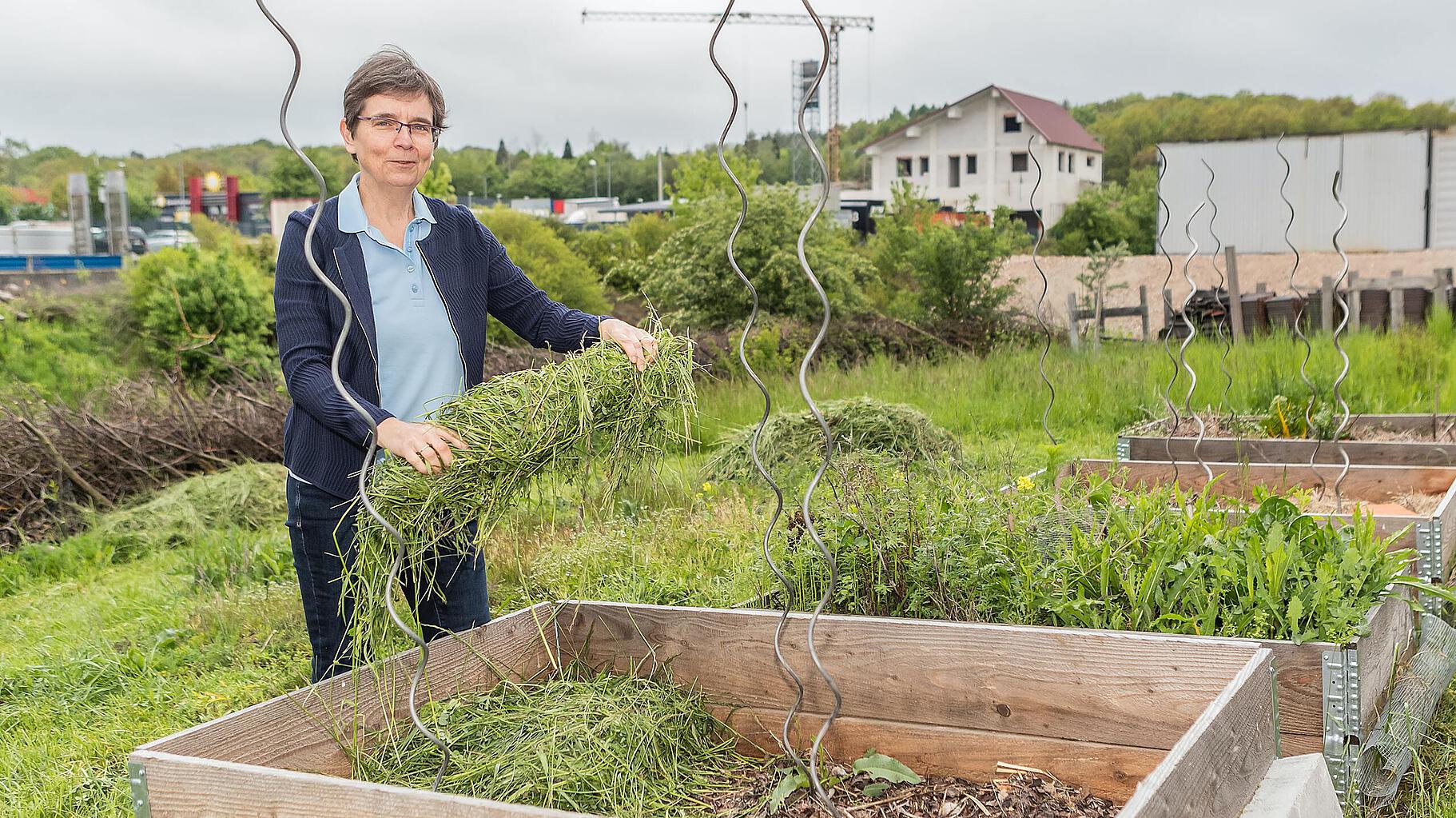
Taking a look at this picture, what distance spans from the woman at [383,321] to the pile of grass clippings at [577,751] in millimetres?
282

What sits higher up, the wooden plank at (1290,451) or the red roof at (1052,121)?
the red roof at (1052,121)

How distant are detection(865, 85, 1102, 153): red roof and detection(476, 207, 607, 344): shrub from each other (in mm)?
33635

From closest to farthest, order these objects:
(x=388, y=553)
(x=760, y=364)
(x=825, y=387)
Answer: (x=388, y=553) → (x=825, y=387) → (x=760, y=364)

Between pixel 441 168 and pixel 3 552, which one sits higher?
pixel 441 168

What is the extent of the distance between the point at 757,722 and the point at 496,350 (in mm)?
7413

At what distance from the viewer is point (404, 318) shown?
2580 millimetres

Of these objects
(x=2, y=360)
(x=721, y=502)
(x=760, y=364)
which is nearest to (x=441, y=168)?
(x=2, y=360)

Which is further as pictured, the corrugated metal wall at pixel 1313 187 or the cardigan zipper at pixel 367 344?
the corrugated metal wall at pixel 1313 187

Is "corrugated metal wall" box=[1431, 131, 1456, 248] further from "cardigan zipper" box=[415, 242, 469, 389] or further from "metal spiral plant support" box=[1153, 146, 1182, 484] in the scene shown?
"cardigan zipper" box=[415, 242, 469, 389]

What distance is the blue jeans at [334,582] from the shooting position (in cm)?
263

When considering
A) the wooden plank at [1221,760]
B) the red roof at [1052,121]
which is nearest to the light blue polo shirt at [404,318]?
the wooden plank at [1221,760]

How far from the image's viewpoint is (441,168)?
26859 millimetres

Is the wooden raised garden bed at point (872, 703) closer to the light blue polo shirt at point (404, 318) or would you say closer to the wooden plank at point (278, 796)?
the wooden plank at point (278, 796)

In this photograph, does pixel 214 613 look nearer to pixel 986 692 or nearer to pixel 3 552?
pixel 3 552
